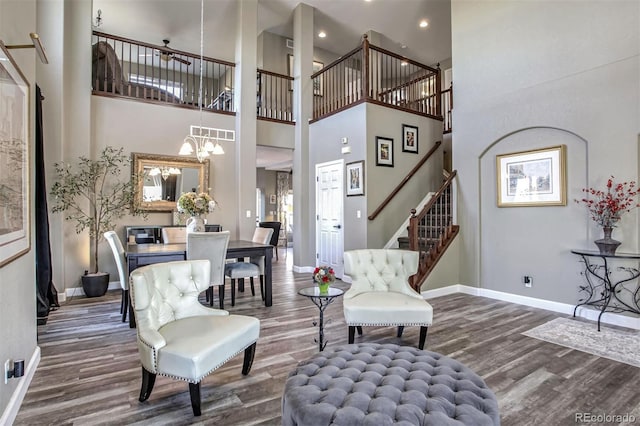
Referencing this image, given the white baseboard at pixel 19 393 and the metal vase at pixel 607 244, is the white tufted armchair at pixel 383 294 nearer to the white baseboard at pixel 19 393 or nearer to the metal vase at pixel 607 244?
the metal vase at pixel 607 244

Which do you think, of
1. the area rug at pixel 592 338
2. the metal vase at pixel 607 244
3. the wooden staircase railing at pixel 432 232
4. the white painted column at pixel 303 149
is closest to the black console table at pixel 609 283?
the metal vase at pixel 607 244

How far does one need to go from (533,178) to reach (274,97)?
18.0 ft

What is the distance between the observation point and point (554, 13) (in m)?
4.26

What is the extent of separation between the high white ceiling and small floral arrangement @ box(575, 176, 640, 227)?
5256mm

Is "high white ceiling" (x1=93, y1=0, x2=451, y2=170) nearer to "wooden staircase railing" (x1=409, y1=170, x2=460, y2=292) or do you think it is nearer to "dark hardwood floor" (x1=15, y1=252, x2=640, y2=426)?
"wooden staircase railing" (x1=409, y1=170, x2=460, y2=292)

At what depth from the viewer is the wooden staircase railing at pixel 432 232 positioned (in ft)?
15.8

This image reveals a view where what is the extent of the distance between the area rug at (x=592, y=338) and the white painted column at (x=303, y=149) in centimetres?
422

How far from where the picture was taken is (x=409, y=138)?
630 centimetres

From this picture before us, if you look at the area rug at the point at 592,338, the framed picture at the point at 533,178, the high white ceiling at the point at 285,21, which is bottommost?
the area rug at the point at 592,338

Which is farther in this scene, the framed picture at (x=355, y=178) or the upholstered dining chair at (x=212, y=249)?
the framed picture at (x=355, y=178)

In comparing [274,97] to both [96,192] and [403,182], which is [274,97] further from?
[96,192]

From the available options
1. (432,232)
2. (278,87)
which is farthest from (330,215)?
(278,87)

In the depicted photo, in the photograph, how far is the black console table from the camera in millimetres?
3658

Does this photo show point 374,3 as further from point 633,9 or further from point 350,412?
point 350,412
